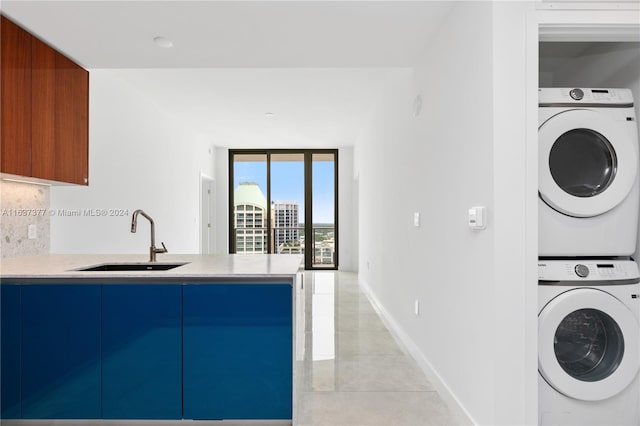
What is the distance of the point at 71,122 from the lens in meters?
2.72

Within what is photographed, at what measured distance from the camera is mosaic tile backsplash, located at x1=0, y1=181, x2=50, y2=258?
255 centimetres

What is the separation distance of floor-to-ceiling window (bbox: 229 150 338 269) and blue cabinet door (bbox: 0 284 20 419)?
6209mm

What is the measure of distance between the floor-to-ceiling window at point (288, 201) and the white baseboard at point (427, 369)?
3713 millimetres

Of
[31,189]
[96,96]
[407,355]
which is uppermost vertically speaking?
[96,96]

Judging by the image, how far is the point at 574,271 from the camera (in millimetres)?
1817

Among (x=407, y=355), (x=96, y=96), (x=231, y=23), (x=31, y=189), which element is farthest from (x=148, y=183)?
(x=407, y=355)

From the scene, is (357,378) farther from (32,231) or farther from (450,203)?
(32,231)

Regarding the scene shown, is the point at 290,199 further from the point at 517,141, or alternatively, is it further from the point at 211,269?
the point at 517,141

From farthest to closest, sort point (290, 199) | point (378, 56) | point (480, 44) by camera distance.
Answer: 1. point (290, 199)
2. point (378, 56)
3. point (480, 44)

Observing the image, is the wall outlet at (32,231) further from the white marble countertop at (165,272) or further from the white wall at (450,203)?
the white wall at (450,203)

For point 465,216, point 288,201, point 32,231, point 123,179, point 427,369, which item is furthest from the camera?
point 288,201

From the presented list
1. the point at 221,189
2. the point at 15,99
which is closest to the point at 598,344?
the point at 15,99

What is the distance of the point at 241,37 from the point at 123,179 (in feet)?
8.06

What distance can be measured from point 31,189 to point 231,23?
2.02 m
